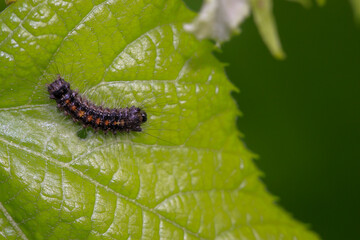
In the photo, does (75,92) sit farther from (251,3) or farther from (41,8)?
(251,3)

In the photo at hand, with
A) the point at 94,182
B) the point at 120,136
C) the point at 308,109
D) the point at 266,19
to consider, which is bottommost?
the point at 308,109

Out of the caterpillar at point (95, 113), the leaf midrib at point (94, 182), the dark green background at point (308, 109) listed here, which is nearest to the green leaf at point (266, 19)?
the caterpillar at point (95, 113)

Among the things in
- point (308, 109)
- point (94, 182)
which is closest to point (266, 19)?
point (94, 182)

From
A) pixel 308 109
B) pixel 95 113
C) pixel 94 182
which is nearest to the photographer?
pixel 94 182

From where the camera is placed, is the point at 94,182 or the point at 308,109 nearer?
the point at 94,182

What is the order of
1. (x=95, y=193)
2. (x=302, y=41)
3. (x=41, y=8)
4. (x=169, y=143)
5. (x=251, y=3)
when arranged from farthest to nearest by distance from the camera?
(x=302, y=41)
(x=169, y=143)
(x=95, y=193)
(x=41, y=8)
(x=251, y=3)

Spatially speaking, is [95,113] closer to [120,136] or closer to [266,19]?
[120,136]

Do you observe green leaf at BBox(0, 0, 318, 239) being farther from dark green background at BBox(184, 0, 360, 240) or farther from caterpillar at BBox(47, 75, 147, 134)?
dark green background at BBox(184, 0, 360, 240)

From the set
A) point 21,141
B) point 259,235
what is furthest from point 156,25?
point 259,235
